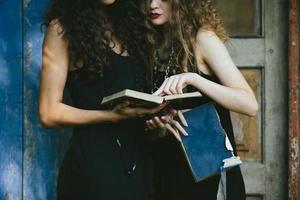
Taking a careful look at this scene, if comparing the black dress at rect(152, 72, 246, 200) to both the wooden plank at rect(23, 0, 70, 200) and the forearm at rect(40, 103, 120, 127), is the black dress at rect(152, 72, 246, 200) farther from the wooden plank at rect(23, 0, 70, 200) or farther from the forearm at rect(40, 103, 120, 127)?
the wooden plank at rect(23, 0, 70, 200)

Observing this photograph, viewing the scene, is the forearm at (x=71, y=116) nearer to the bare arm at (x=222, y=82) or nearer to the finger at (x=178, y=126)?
the finger at (x=178, y=126)

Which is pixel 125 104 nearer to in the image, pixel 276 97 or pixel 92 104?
pixel 92 104

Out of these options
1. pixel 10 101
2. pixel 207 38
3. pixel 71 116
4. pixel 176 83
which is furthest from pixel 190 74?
pixel 10 101

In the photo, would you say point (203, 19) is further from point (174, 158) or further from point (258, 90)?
point (258, 90)

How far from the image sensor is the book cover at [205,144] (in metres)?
2.68

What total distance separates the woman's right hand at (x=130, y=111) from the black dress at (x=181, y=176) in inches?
10.6

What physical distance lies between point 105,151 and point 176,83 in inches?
16.4

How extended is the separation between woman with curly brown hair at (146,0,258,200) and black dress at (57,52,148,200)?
0.14 m

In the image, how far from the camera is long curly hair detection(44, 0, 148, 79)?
269 centimetres

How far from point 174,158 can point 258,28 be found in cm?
120

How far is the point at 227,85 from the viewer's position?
8.86 feet

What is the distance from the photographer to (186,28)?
2814mm

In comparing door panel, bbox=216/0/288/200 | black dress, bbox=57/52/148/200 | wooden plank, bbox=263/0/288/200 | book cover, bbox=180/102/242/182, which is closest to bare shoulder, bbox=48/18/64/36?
black dress, bbox=57/52/148/200

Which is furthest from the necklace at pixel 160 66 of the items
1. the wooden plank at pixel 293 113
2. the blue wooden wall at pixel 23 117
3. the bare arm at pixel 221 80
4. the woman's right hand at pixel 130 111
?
the wooden plank at pixel 293 113
